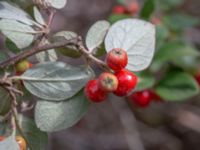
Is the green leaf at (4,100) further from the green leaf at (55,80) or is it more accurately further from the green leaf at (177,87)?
the green leaf at (177,87)

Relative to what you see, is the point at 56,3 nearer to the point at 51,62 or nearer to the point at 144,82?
the point at 51,62

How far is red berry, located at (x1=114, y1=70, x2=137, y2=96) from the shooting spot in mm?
1229

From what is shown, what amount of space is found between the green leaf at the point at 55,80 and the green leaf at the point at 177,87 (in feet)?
2.54

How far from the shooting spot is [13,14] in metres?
1.27

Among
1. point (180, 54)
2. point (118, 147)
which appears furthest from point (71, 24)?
point (180, 54)

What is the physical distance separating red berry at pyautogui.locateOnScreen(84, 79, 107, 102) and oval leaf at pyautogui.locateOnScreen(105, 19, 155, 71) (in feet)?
0.41

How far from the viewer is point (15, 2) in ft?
4.59

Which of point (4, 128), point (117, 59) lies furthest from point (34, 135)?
point (117, 59)

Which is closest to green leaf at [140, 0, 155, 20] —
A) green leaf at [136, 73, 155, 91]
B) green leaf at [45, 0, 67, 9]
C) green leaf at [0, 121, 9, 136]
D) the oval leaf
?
green leaf at [136, 73, 155, 91]

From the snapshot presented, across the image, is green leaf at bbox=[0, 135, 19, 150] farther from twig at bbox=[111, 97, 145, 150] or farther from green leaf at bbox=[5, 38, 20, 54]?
twig at bbox=[111, 97, 145, 150]

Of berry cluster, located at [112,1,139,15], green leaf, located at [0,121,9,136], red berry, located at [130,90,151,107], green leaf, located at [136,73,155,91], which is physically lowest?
red berry, located at [130,90,151,107]

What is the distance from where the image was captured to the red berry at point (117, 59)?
1.21 metres

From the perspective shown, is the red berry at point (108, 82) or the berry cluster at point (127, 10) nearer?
→ the red berry at point (108, 82)

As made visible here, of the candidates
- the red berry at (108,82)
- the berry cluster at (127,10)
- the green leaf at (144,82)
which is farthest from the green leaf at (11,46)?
the berry cluster at (127,10)
